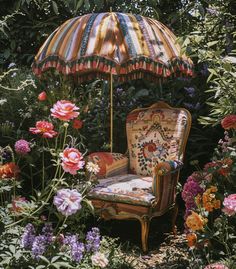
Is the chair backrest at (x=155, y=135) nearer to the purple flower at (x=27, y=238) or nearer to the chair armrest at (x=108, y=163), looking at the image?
the chair armrest at (x=108, y=163)

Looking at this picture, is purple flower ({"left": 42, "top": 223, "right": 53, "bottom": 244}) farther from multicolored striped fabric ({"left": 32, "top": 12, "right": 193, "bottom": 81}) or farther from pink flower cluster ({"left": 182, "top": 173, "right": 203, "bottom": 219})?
multicolored striped fabric ({"left": 32, "top": 12, "right": 193, "bottom": 81})

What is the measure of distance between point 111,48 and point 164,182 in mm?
1132

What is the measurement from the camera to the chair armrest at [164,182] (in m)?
3.62

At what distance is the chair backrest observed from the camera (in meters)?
4.17

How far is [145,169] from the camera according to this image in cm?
433

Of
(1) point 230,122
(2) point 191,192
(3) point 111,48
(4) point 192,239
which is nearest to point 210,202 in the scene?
(4) point 192,239

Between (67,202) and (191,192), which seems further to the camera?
(191,192)

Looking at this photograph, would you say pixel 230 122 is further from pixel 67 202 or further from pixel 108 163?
pixel 108 163

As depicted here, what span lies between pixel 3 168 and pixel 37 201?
0.33 meters

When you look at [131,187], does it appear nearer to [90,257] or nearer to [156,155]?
[156,155]

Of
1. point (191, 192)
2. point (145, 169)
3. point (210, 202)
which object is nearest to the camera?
point (210, 202)

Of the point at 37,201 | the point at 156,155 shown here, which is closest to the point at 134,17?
the point at 156,155

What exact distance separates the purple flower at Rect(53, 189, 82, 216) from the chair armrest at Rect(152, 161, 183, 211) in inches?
55.2

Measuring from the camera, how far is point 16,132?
438cm
